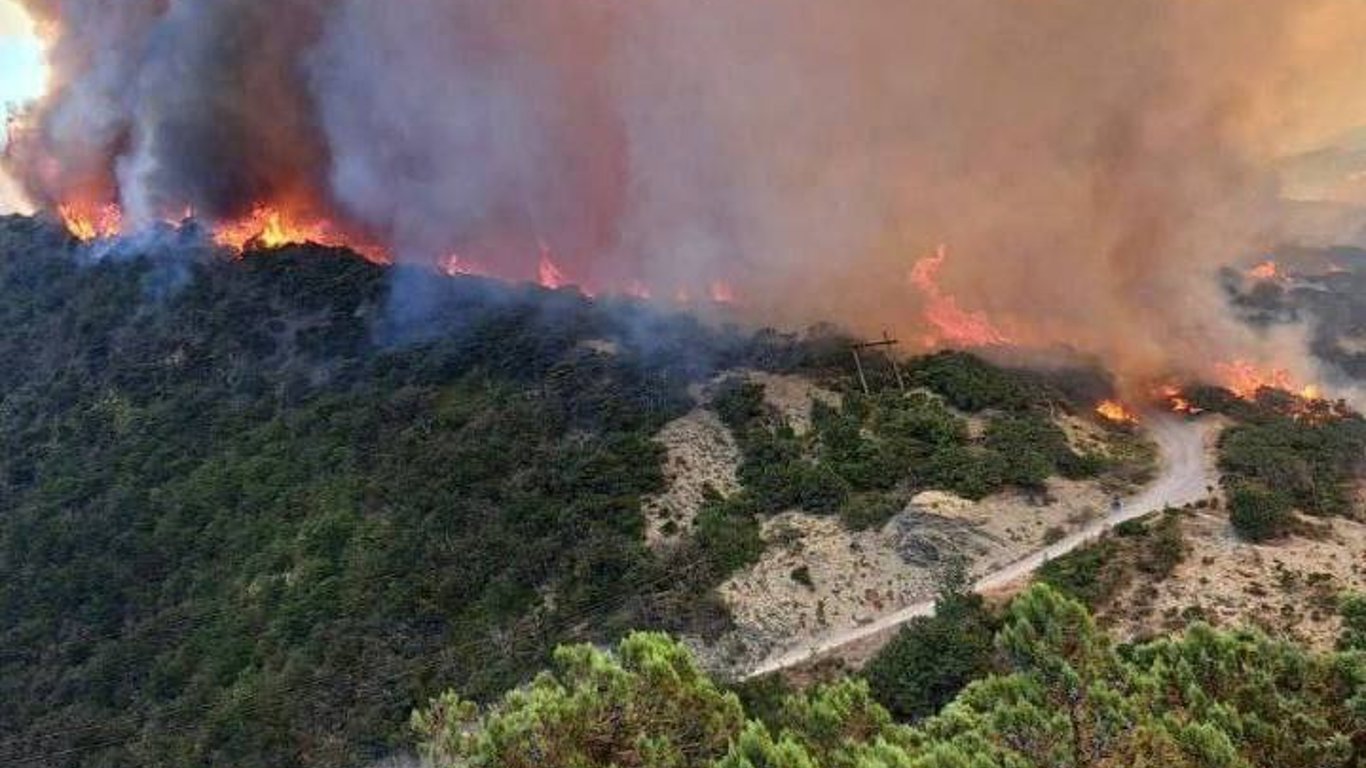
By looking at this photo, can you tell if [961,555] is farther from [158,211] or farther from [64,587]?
[158,211]

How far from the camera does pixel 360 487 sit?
245 feet

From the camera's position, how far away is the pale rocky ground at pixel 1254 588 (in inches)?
1939

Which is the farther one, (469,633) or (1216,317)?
(1216,317)

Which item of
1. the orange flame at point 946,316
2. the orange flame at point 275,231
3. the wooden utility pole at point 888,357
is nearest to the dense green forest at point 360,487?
the wooden utility pole at point 888,357

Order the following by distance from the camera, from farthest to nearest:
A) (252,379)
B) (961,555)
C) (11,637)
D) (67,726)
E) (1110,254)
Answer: (1110,254)
(252,379)
(11,637)
(67,726)
(961,555)

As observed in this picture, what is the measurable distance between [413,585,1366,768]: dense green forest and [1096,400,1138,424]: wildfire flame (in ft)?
202

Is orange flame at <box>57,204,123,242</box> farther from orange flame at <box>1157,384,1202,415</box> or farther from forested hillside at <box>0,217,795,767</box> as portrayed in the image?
orange flame at <box>1157,384,1202,415</box>

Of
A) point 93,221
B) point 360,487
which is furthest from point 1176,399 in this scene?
point 93,221

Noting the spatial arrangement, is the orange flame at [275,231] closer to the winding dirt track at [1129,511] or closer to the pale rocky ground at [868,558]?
the pale rocky ground at [868,558]

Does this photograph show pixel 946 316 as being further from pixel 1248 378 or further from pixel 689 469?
pixel 689 469

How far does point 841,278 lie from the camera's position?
305ft

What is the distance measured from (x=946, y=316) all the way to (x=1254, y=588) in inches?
1802

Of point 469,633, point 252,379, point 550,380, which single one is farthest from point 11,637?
point 550,380

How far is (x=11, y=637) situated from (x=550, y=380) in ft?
141
